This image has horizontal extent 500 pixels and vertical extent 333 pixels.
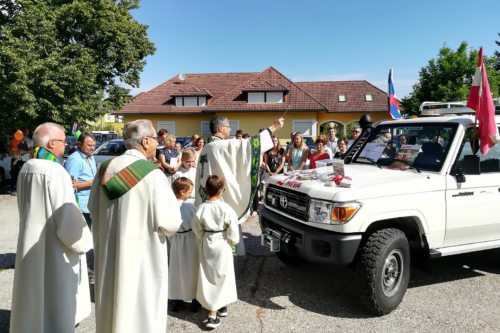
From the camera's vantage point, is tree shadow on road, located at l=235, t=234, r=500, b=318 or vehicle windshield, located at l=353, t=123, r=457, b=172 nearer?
tree shadow on road, located at l=235, t=234, r=500, b=318

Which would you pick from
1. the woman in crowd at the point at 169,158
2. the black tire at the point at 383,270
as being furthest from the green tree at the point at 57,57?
the black tire at the point at 383,270

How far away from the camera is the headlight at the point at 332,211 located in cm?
371

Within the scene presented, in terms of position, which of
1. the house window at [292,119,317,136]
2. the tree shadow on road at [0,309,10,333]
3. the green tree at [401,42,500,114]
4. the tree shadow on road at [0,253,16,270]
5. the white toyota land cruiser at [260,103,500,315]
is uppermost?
the green tree at [401,42,500,114]

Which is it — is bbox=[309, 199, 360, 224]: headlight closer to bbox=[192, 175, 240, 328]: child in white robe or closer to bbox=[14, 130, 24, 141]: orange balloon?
bbox=[192, 175, 240, 328]: child in white robe

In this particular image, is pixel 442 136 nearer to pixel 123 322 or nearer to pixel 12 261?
pixel 123 322

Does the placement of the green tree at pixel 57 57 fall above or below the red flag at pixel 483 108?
above

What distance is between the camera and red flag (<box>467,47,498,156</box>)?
4.11 metres

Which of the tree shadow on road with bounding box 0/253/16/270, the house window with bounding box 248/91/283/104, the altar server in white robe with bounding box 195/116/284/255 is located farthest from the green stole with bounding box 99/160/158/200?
the house window with bounding box 248/91/283/104

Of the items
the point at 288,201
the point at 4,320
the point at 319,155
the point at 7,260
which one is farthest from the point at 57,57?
the point at 288,201

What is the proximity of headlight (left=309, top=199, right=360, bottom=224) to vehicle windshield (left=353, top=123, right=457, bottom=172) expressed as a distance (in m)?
1.18

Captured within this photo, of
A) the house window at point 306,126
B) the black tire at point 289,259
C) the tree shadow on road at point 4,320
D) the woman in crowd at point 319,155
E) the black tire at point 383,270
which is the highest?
the house window at point 306,126

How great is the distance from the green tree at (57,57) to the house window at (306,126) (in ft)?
42.9

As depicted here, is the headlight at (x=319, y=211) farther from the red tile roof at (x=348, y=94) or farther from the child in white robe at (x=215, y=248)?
→ the red tile roof at (x=348, y=94)

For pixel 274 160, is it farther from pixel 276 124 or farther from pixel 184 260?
pixel 184 260
